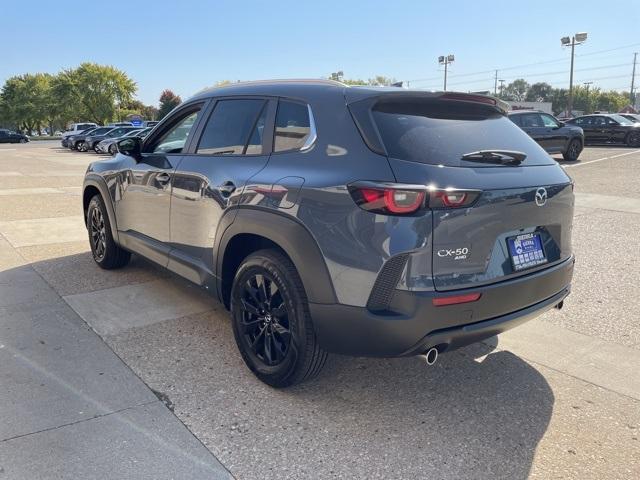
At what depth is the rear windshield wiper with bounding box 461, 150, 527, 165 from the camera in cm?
281

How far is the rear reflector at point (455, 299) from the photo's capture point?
255cm

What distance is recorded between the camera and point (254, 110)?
140 inches

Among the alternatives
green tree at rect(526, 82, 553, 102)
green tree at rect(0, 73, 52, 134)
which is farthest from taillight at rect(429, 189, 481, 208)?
green tree at rect(526, 82, 553, 102)

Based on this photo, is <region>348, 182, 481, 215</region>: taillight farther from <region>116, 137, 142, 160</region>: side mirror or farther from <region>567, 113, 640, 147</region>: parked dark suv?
<region>567, 113, 640, 147</region>: parked dark suv

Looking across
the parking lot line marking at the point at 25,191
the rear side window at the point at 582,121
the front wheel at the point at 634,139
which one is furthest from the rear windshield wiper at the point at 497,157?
the rear side window at the point at 582,121

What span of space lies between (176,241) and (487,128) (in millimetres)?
2359

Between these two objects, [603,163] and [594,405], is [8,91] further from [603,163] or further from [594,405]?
[594,405]

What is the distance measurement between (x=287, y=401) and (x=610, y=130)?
2512 centimetres

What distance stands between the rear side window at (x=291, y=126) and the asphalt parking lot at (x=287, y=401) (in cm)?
146

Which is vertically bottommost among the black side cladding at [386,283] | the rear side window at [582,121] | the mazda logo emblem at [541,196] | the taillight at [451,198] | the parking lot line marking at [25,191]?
the parking lot line marking at [25,191]

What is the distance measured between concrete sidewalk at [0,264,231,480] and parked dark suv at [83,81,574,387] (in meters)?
0.70

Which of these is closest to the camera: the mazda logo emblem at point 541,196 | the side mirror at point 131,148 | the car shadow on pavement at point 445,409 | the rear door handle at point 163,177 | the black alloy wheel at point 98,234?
the car shadow on pavement at point 445,409

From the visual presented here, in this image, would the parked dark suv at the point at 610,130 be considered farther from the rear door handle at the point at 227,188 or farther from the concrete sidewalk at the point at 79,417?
the concrete sidewalk at the point at 79,417

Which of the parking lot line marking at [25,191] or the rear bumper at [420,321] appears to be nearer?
the rear bumper at [420,321]
